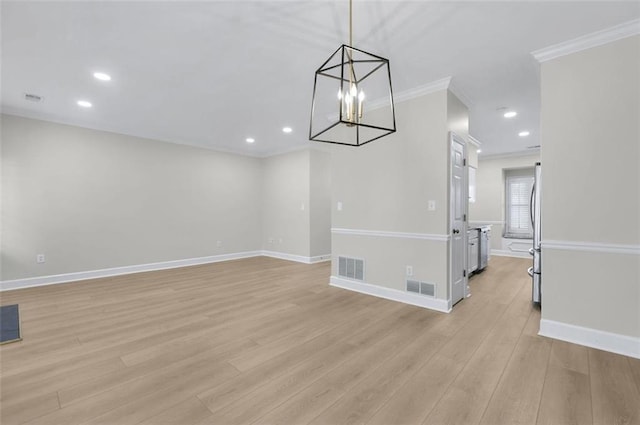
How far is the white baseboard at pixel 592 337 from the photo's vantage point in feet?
7.61

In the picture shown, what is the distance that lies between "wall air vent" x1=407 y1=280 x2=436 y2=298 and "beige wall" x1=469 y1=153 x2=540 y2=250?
15.7 feet

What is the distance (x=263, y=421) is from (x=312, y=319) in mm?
1522

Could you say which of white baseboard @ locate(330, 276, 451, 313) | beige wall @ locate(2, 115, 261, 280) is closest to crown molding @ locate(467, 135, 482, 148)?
white baseboard @ locate(330, 276, 451, 313)

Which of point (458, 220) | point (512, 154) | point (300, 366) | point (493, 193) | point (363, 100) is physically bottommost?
point (300, 366)

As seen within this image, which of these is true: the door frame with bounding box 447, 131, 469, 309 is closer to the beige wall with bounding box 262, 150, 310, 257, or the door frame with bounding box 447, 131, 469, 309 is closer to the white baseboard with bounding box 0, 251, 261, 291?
the beige wall with bounding box 262, 150, 310, 257

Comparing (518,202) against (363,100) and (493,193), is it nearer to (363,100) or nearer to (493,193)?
(493,193)

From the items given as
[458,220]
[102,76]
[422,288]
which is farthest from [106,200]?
[458,220]

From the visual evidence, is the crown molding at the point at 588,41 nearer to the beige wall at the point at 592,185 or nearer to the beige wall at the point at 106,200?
the beige wall at the point at 592,185

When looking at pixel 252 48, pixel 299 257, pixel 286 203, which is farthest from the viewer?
pixel 286 203

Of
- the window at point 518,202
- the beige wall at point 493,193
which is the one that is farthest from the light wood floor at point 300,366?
the window at point 518,202

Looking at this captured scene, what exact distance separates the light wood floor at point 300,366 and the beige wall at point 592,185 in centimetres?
43

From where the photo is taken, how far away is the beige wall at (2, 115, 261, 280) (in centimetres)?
430

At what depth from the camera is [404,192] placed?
3662 millimetres

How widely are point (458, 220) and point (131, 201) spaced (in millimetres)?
5665
